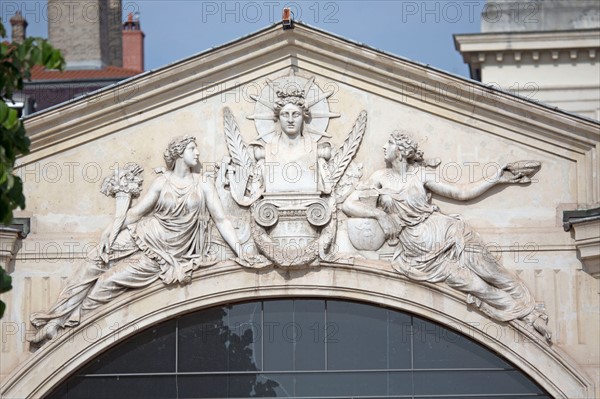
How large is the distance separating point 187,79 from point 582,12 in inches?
387

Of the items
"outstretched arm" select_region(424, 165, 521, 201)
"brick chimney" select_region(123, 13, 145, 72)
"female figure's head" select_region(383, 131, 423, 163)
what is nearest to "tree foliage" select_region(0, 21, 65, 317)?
"female figure's head" select_region(383, 131, 423, 163)

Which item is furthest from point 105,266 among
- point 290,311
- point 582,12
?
point 582,12

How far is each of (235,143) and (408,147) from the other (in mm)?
2323

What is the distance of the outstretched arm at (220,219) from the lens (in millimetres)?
25172

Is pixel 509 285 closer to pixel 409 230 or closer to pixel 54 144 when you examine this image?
pixel 409 230

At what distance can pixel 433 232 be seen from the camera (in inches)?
985

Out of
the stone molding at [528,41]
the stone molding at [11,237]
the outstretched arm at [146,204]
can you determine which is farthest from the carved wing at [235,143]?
the stone molding at [528,41]

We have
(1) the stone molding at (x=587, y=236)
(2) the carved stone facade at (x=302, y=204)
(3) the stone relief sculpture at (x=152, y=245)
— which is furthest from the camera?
(3) the stone relief sculpture at (x=152, y=245)

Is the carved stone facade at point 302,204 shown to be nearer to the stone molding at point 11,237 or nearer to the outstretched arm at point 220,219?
the outstretched arm at point 220,219

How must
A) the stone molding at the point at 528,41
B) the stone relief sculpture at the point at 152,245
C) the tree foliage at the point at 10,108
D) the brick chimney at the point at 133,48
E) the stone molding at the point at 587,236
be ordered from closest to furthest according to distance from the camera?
the tree foliage at the point at 10,108 → the stone molding at the point at 587,236 → the stone relief sculpture at the point at 152,245 → the stone molding at the point at 528,41 → the brick chimney at the point at 133,48

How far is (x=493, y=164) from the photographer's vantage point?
25359 millimetres

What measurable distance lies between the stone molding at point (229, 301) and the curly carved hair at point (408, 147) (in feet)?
4.81

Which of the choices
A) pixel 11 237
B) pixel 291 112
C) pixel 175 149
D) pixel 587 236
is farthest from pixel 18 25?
pixel 587 236

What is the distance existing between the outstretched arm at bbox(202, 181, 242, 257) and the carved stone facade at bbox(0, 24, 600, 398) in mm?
24
